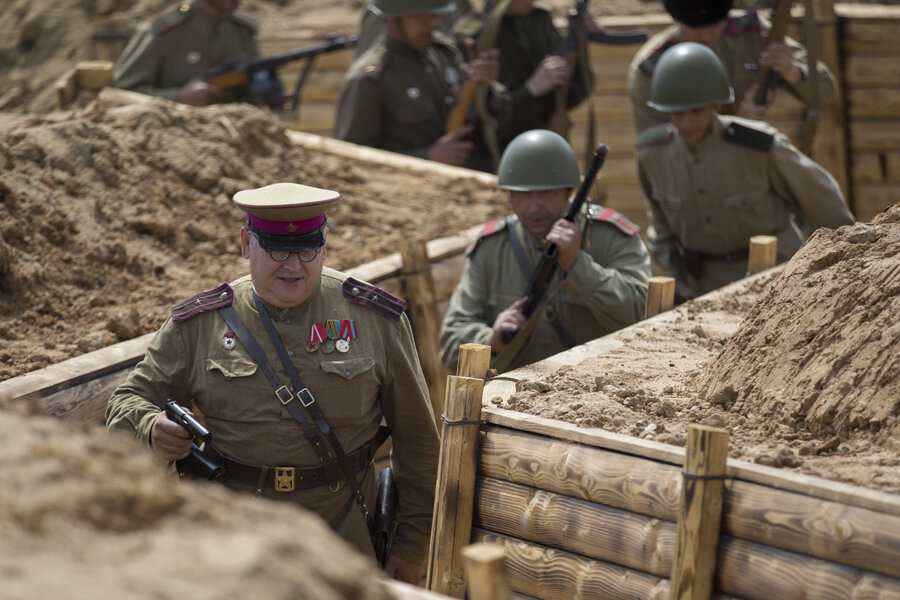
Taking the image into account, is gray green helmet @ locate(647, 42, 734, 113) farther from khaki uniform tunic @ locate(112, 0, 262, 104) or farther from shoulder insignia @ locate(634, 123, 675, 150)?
khaki uniform tunic @ locate(112, 0, 262, 104)

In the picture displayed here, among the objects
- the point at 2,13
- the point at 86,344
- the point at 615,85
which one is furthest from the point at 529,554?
the point at 2,13

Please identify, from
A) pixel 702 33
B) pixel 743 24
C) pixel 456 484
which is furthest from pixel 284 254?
pixel 743 24

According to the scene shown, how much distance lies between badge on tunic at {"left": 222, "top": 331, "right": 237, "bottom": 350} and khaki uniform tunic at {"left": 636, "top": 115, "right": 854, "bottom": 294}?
3312 mm

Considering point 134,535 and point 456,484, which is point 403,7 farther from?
point 134,535

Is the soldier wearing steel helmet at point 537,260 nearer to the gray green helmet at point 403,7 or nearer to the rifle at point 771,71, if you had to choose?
the rifle at point 771,71

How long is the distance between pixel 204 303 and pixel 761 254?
3.04 m

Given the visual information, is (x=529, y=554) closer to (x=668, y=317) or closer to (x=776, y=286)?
(x=776, y=286)

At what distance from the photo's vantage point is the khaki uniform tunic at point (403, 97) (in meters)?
8.04

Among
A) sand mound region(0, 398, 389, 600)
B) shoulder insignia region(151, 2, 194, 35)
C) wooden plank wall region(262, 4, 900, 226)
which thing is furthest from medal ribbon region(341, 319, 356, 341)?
wooden plank wall region(262, 4, 900, 226)

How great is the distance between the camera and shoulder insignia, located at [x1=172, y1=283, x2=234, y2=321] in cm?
368

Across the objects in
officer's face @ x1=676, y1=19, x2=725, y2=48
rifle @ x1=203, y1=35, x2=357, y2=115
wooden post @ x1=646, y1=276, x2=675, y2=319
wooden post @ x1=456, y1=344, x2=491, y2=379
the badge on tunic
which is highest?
officer's face @ x1=676, y1=19, x2=725, y2=48

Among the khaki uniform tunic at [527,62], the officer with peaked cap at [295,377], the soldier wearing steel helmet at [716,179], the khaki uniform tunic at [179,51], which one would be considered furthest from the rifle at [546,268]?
the khaki uniform tunic at [179,51]

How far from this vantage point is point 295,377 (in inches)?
142

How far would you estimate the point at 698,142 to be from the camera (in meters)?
6.02
